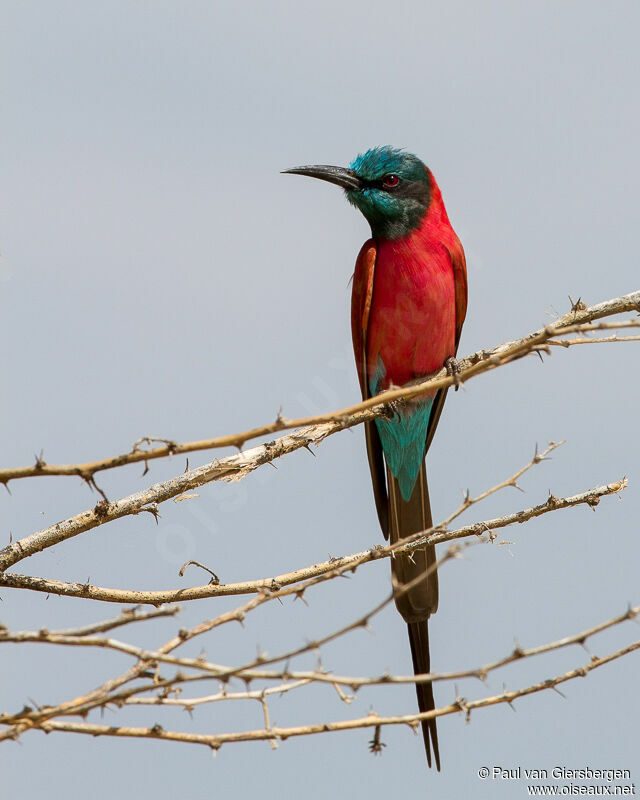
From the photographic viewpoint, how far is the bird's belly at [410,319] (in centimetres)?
504

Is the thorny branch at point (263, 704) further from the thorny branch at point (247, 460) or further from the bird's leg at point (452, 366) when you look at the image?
the bird's leg at point (452, 366)

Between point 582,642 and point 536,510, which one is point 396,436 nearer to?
point 536,510

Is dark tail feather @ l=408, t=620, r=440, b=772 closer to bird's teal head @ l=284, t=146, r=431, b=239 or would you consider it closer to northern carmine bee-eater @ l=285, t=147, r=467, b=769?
northern carmine bee-eater @ l=285, t=147, r=467, b=769

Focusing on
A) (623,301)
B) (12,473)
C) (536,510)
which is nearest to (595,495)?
(536,510)

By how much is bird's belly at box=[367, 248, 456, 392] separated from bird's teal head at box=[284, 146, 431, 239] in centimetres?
30

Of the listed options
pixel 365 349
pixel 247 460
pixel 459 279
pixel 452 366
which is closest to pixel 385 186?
pixel 459 279

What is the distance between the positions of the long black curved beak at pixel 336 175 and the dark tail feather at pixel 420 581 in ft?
5.27

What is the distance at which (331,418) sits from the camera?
7.43 ft

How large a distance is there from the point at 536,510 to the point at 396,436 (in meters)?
1.93

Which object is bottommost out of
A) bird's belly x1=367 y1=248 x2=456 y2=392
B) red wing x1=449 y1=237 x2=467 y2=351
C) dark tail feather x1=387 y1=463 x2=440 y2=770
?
dark tail feather x1=387 y1=463 x2=440 y2=770

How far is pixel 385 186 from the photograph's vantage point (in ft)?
18.0

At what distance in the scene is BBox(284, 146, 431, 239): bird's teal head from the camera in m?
5.39

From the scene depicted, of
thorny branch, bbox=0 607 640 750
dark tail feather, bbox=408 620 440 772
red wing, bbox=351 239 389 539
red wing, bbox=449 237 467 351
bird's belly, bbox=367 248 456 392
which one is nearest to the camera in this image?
thorny branch, bbox=0 607 640 750

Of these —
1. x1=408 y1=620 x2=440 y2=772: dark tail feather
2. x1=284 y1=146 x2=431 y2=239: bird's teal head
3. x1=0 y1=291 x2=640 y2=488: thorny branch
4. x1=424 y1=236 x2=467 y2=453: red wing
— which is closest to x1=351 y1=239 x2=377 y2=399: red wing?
x1=284 y1=146 x2=431 y2=239: bird's teal head
